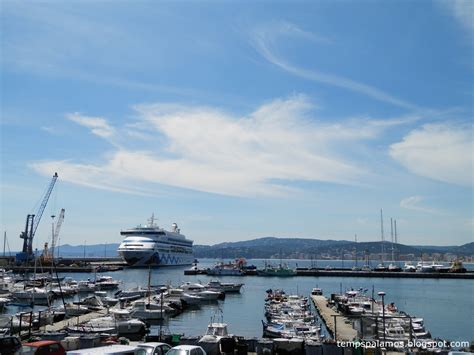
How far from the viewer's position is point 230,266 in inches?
4638

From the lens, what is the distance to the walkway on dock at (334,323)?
27.1 metres

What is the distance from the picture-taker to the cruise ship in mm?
126062

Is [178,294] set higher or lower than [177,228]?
lower

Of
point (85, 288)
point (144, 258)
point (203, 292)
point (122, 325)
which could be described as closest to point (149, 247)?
point (144, 258)

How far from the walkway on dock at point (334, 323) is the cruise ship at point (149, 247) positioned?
7829 centimetres

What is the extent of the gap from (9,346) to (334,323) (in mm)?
18421

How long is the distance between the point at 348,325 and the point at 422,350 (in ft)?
50.1

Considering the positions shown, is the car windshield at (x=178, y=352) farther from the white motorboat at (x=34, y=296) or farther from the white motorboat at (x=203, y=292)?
the white motorboat at (x=34, y=296)

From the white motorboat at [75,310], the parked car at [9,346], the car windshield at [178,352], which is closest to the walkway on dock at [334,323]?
the car windshield at [178,352]

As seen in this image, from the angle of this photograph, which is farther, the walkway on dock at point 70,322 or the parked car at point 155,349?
the walkway on dock at point 70,322

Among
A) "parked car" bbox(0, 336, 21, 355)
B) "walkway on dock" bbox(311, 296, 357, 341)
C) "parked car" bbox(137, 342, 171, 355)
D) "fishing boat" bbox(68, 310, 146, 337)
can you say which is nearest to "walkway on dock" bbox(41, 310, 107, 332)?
"fishing boat" bbox(68, 310, 146, 337)

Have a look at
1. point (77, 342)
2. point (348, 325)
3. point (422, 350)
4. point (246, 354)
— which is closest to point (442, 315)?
point (348, 325)

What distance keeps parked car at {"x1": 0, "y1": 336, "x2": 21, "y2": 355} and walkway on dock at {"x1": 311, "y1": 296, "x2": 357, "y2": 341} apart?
12248 mm

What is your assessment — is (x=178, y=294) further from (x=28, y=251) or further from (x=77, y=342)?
(x=28, y=251)
